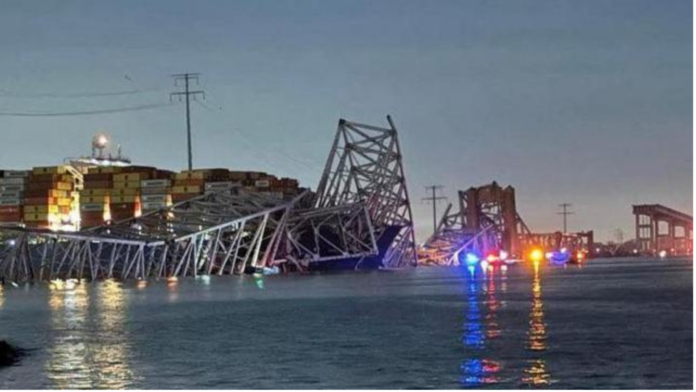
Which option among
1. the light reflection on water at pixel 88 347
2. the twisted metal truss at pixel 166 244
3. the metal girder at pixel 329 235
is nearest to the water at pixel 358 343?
the light reflection on water at pixel 88 347

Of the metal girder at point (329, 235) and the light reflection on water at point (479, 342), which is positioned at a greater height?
the metal girder at point (329, 235)

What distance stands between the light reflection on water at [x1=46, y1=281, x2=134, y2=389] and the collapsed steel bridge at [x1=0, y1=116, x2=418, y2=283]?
4911 centimetres

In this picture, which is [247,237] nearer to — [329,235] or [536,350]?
[329,235]

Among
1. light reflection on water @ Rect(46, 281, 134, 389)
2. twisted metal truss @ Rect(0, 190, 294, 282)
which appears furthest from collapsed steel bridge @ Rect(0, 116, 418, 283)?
light reflection on water @ Rect(46, 281, 134, 389)

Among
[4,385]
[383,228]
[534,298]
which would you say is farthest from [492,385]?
[383,228]

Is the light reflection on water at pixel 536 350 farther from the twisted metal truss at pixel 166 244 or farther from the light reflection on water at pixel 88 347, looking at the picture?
the twisted metal truss at pixel 166 244

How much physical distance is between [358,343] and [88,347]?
31.3 feet

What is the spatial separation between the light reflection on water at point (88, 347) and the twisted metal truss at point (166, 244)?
156ft

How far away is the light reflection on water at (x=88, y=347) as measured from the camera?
32500 millimetres

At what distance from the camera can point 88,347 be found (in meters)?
41.9

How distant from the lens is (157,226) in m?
143

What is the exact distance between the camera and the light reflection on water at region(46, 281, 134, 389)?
1280 inches

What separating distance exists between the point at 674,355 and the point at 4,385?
64.3 feet

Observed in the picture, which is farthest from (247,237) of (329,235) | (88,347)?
(88,347)
